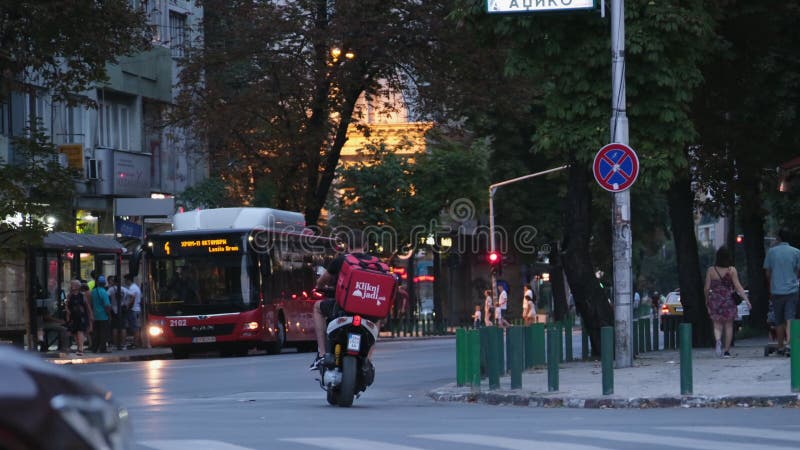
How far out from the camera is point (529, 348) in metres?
21.5

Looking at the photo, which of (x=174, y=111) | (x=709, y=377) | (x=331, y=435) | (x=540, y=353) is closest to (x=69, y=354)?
(x=174, y=111)

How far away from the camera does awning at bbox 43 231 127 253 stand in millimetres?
38500

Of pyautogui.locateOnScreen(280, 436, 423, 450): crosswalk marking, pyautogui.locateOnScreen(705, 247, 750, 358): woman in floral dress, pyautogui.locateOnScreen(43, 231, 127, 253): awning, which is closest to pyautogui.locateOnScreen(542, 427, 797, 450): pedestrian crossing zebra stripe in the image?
pyautogui.locateOnScreen(280, 436, 423, 450): crosswalk marking

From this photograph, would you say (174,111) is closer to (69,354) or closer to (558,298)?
(69,354)

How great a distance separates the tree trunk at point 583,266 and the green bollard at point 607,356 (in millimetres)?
8659

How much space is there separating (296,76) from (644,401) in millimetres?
26764

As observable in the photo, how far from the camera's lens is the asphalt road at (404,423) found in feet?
37.1

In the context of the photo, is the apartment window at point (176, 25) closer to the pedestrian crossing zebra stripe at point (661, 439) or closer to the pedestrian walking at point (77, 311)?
the pedestrian walking at point (77, 311)

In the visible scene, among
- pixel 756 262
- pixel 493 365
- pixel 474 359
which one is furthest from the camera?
pixel 756 262

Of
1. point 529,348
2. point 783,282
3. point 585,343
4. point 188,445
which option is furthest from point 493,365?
point 585,343

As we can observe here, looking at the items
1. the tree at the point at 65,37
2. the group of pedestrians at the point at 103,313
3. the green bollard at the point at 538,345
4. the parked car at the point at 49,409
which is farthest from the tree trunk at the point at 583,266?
the parked car at the point at 49,409

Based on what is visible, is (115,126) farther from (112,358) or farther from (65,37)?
(65,37)

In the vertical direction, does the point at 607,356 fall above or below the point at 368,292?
below

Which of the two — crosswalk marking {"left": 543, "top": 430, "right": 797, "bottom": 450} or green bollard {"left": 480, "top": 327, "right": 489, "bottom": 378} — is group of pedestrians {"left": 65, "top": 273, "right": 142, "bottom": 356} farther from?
crosswalk marking {"left": 543, "top": 430, "right": 797, "bottom": 450}
